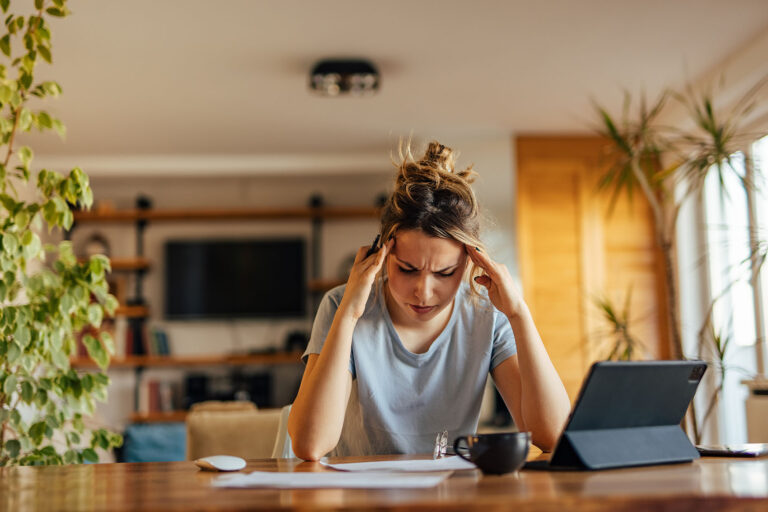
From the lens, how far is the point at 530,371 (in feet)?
4.95

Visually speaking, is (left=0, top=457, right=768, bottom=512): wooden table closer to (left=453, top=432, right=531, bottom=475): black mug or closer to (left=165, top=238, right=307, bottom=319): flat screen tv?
(left=453, top=432, right=531, bottom=475): black mug

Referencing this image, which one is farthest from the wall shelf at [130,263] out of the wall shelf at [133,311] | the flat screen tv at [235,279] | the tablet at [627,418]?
the tablet at [627,418]

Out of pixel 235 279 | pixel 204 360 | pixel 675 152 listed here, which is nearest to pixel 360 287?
pixel 675 152

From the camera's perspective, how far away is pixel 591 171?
18.5 ft

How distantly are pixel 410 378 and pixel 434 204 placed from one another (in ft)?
1.23

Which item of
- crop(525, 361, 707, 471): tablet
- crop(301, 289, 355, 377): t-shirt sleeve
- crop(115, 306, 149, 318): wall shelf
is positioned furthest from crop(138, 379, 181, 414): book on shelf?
crop(525, 361, 707, 471): tablet

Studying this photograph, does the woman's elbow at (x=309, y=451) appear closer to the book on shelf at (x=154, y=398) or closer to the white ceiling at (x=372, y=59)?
the white ceiling at (x=372, y=59)

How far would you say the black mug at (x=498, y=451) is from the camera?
108cm

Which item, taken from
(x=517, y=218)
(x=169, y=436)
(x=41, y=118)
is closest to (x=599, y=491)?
(x=41, y=118)

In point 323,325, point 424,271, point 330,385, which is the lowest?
point 330,385

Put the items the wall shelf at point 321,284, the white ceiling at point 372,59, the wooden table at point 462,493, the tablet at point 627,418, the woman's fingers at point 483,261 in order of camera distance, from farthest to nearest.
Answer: the wall shelf at point 321,284, the white ceiling at point 372,59, the woman's fingers at point 483,261, the tablet at point 627,418, the wooden table at point 462,493

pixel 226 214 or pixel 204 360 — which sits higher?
pixel 226 214

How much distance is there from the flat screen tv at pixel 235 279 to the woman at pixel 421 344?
4.62 meters

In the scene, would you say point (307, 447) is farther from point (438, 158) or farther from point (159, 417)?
point (159, 417)
